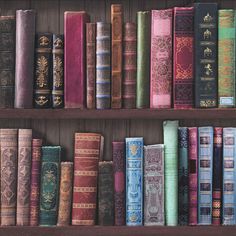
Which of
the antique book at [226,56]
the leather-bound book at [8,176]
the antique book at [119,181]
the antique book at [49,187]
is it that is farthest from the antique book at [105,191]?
the antique book at [226,56]

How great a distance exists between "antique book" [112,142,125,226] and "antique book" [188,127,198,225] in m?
0.18

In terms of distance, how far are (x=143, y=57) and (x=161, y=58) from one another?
49mm

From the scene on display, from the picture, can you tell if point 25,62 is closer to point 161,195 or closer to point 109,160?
point 109,160

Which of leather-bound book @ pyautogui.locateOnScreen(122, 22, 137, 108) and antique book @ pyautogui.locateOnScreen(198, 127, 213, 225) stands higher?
leather-bound book @ pyautogui.locateOnScreen(122, 22, 137, 108)

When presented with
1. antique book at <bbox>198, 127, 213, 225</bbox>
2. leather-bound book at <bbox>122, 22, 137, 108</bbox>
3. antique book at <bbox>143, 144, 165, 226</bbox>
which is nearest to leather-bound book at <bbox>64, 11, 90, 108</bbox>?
leather-bound book at <bbox>122, 22, 137, 108</bbox>

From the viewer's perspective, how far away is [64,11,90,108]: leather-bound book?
1.89m

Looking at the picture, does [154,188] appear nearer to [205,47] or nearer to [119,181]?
[119,181]

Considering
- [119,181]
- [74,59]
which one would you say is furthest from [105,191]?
[74,59]

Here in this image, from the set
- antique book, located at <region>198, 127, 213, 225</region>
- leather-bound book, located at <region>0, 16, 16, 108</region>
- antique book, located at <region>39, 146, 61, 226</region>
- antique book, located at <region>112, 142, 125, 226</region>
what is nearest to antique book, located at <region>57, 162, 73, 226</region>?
antique book, located at <region>39, 146, 61, 226</region>

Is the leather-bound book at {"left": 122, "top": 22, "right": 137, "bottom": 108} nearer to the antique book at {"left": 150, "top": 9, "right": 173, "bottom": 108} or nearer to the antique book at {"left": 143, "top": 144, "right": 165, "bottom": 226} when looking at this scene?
the antique book at {"left": 150, "top": 9, "right": 173, "bottom": 108}

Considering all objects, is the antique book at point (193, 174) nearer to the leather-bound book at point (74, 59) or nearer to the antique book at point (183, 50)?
the antique book at point (183, 50)

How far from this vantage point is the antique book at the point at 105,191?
1896 millimetres

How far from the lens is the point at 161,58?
1.88 m

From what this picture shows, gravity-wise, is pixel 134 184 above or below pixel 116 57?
below
